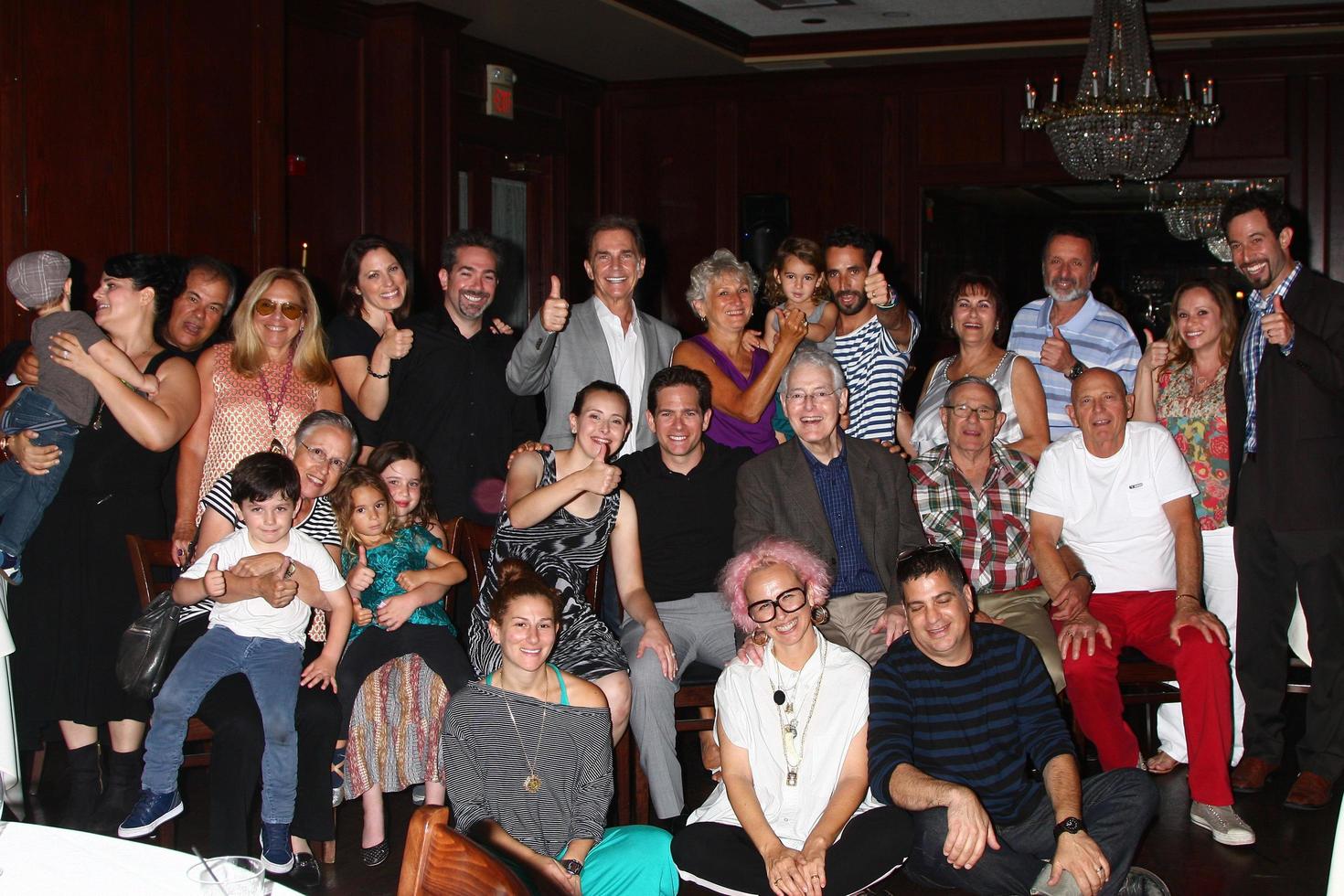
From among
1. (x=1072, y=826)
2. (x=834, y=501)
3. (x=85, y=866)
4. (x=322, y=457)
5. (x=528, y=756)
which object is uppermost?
(x=322, y=457)

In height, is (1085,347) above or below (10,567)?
above

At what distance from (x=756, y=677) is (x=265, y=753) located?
4.00 feet

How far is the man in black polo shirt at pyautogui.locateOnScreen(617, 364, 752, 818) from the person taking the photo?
11.8 ft

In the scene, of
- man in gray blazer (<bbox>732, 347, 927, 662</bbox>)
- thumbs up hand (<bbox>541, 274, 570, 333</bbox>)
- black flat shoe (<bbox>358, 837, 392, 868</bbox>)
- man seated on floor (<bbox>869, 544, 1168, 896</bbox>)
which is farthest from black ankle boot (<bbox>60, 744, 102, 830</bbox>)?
man seated on floor (<bbox>869, 544, 1168, 896</bbox>)

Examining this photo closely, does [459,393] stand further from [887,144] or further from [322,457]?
[887,144]

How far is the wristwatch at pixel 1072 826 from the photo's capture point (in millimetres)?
2682

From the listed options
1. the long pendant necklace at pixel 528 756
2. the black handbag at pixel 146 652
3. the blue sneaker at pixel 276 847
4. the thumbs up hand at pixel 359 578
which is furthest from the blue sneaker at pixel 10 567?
the long pendant necklace at pixel 528 756

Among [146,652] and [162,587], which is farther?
[162,587]

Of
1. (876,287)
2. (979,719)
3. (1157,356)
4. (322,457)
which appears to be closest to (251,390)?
(322,457)

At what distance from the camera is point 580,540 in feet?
11.5

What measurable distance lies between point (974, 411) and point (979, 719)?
1140 mm

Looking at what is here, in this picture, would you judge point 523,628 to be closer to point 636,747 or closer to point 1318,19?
point 636,747

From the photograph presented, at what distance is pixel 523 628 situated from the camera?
290 cm

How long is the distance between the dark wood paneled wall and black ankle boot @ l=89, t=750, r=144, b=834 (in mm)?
5167
